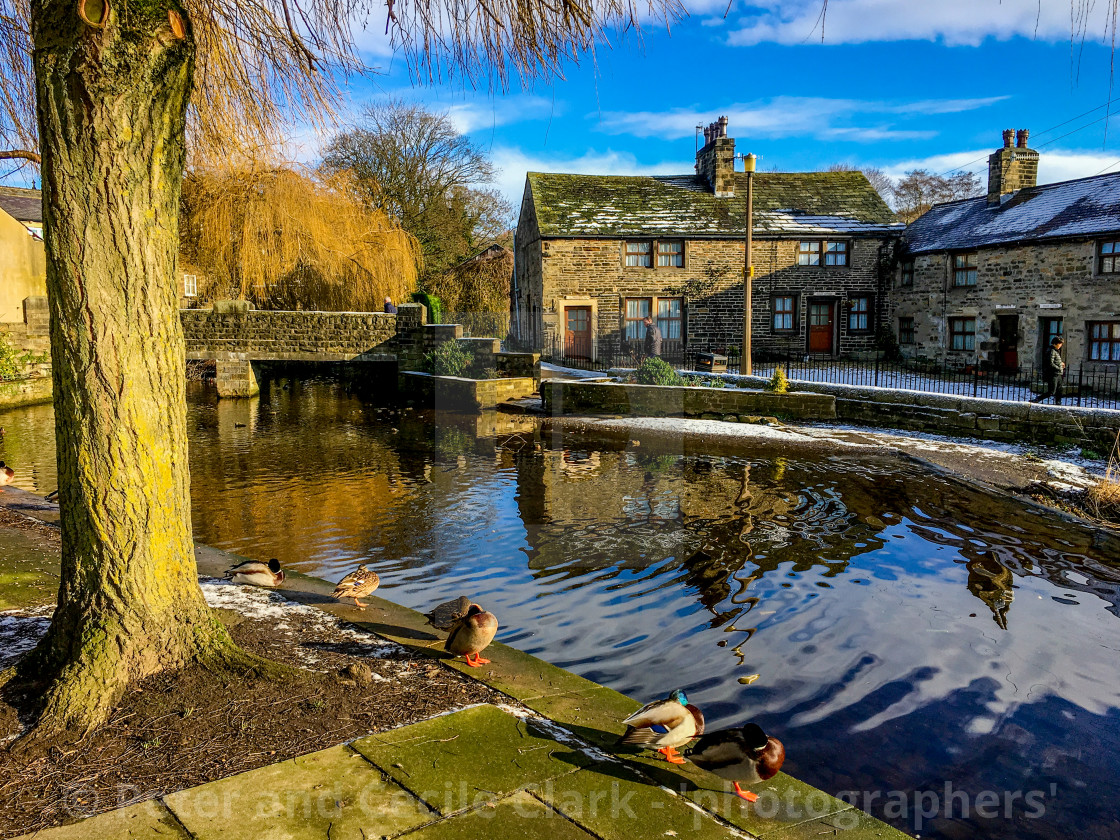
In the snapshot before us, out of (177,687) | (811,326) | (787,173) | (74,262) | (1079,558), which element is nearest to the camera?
(74,262)

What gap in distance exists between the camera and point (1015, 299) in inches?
952

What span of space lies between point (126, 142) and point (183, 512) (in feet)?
6.28

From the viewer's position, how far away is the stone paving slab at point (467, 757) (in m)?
3.30

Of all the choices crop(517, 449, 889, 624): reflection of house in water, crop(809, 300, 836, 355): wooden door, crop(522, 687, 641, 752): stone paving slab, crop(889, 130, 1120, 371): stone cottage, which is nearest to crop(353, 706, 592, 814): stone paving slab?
crop(522, 687, 641, 752): stone paving slab

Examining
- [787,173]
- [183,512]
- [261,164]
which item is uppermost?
[787,173]

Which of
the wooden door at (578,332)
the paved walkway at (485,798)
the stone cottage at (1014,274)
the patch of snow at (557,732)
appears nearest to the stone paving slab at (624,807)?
the paved walkway at (485,798)

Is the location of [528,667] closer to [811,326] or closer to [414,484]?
[414,484]

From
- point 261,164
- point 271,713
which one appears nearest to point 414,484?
point 271,713

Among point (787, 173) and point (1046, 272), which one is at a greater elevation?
point (787, 173)

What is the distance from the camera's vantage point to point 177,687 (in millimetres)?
3879

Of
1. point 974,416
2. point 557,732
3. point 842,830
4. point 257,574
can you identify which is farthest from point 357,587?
point 974,416

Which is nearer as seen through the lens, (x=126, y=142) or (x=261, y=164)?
(x=126, y=142)

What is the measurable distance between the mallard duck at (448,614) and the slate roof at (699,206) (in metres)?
24.6

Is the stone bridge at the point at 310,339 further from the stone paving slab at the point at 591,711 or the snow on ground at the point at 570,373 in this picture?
the stone paving slab at the point at 591,711
